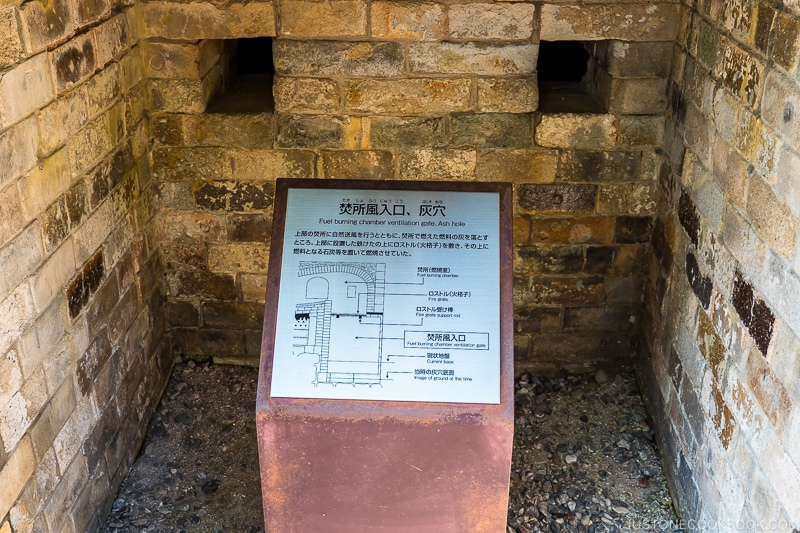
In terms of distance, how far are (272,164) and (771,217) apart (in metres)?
2.19

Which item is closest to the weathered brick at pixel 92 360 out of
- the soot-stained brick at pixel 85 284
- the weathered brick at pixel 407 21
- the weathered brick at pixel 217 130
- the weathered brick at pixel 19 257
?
the soot-stained brick at pixel 85 284

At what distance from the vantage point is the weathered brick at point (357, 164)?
3.59m

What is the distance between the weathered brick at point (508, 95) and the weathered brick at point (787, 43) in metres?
1.22

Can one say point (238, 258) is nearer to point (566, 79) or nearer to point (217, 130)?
point (217, 130)

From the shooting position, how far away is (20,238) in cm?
237

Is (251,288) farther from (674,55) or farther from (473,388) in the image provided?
(674,55)

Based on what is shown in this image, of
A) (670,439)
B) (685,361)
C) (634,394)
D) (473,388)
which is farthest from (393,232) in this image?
(634,394)

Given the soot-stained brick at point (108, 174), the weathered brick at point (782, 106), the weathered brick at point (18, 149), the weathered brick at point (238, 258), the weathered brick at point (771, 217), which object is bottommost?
the weathered brick at point (238, 258)

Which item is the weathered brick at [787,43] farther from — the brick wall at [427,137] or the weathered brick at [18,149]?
the weathered brick at [18,149]

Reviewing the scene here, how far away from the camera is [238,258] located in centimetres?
385

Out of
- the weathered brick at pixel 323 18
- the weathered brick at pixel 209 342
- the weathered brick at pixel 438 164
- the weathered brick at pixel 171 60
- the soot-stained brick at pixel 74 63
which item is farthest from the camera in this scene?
the weathered brick at pixel 209 342

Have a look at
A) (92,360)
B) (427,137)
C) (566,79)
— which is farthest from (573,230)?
(92,360)

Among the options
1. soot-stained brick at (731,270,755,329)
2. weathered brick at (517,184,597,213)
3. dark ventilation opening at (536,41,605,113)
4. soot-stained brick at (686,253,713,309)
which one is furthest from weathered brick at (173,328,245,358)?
soot-stained brick at (731,270,755,329)

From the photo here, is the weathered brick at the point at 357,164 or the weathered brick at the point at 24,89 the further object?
the weathered brick at the point at 357,164
